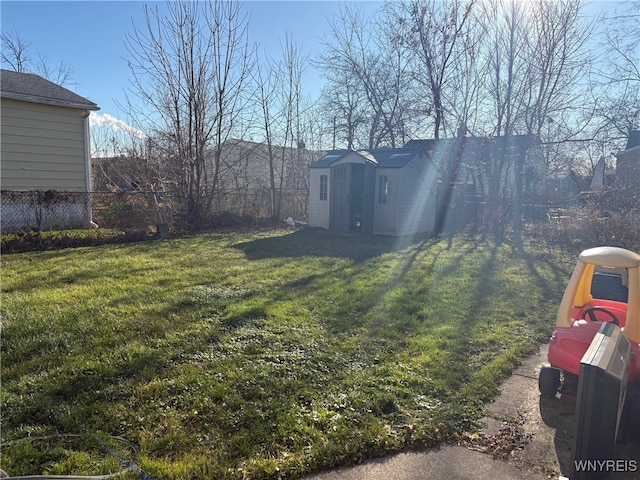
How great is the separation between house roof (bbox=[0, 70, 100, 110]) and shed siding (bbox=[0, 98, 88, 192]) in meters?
0.27

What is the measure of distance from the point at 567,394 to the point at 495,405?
599 mm

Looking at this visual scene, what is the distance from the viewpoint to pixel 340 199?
12844 millimetres

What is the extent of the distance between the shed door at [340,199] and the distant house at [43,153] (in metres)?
7.20

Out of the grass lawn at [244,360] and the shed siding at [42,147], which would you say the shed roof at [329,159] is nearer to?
the grass lawn at [244,360]

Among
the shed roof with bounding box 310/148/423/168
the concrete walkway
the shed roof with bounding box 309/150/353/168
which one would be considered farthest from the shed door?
the concrete walkway

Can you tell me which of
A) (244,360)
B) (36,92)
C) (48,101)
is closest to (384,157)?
(48,101)

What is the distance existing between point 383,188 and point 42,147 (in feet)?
32.1

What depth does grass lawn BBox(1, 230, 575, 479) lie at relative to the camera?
2.28 meters

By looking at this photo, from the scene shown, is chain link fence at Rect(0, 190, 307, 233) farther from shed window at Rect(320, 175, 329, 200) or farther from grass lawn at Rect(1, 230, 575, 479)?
grass lawn at Rect(1, 230, 575, 479)

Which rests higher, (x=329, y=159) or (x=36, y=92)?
(x=36, y=92)

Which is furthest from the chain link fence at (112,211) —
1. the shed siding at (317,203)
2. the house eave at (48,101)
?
the house eave at (48,101)

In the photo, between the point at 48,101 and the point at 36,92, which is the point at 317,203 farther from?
the point at 36,92

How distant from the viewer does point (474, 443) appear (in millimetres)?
2461

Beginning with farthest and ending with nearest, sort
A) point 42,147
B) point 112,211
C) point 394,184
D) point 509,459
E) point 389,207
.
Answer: point 389,207 → point 394,184 → point 112,211 → point 42,147 → point 509,459
